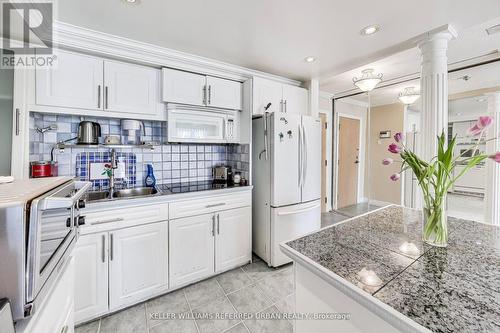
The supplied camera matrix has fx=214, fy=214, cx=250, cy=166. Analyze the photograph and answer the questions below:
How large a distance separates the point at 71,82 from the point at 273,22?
5.74ft

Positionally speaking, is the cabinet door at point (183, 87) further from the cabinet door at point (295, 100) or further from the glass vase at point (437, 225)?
the glass vase at point (437, 225)

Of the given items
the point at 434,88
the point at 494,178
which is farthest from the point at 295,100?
the point at 494,178

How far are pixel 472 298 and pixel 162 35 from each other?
2.48 metres

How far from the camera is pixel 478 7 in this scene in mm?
1530

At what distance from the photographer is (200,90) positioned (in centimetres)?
233

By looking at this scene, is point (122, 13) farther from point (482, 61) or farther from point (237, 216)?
point (482, 61)

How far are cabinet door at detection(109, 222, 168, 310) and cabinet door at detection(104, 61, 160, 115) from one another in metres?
1.12

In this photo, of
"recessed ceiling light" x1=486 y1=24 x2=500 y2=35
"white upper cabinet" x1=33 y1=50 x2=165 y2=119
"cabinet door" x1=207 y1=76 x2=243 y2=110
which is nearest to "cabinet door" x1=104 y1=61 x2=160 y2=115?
"white upper cabinet" x1=33 y1=50 x2=165 y2=119

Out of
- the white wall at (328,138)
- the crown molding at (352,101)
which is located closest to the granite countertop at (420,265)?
the white wall at (328,138)

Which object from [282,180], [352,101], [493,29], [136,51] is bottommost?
[282,180]

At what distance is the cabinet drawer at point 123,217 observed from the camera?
5.41 feet

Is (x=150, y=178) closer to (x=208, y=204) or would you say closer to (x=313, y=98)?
(x=208, y=204)

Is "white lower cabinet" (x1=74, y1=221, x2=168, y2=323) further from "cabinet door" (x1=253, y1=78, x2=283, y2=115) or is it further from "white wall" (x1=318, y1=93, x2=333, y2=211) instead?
"white wall" (x1=318, y1=93, x2=333, y2=211)

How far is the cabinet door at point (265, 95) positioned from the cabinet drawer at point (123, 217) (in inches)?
59.4
